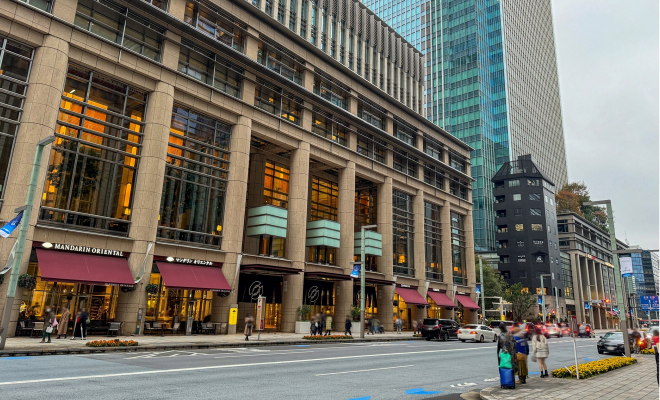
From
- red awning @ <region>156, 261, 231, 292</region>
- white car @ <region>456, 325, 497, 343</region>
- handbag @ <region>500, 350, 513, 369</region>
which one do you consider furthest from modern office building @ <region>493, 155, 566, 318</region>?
handbag @ <region>500, 350, 513, 369</region>

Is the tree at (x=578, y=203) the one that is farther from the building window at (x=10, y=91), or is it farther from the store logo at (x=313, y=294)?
the building window at (x=10, y=91)

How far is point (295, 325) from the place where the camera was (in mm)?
36875

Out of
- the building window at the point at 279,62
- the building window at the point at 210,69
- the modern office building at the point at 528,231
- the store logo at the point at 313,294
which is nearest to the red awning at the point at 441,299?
the store logo at the point at 313,294

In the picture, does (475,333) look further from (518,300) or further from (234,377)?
(518,300)

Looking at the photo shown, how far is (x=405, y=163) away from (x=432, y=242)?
1086cm

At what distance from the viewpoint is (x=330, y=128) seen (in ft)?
147

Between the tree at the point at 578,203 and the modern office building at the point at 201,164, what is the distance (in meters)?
73.5

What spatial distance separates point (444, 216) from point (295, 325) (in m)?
30.2

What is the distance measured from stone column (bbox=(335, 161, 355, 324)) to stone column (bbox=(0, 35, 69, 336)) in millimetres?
25784

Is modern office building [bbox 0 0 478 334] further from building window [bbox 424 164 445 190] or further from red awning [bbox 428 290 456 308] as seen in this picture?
building window [bbox 424 164 445 190]

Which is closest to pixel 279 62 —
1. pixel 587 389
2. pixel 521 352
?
pixel 521 352

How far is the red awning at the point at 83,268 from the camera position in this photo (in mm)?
23938

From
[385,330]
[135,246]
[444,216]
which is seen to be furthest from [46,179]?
[444,216]

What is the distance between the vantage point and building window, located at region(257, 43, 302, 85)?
128 ft
